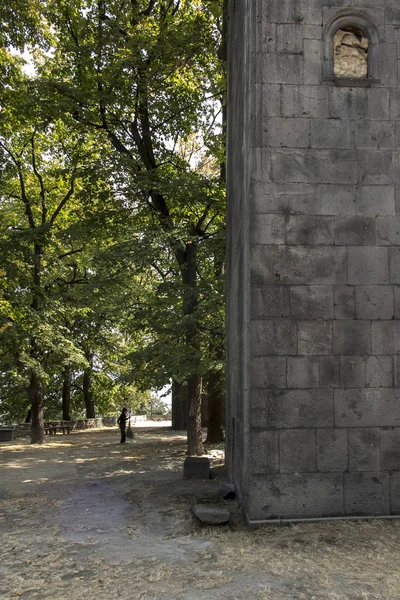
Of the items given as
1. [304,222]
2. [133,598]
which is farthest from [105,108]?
[133,598]

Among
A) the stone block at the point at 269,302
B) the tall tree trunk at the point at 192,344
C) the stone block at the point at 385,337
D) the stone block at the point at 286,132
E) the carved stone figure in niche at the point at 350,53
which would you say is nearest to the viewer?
the stone block at the point at 269,302

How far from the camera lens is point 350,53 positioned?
28.5 ft

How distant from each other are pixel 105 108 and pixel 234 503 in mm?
13012

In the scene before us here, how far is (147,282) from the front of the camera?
24.1 metres

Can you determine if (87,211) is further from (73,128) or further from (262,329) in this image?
(262,329)

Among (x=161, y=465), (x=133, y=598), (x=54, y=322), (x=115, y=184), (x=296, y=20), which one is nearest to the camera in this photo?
(x=133, y=598)

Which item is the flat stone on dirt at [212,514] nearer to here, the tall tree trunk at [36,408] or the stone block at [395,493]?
the stone block at [395,493]

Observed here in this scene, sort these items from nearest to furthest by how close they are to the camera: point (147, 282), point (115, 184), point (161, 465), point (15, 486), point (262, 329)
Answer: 1. point (262, 329)
2. point (15, 486)
3. point (161, 465)
4. point (115, 184)
5. point (147, 282)

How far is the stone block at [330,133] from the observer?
8.43 metres

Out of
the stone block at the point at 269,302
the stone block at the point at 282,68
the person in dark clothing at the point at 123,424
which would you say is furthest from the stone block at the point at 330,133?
the person in dark clothing at the point at 123,424

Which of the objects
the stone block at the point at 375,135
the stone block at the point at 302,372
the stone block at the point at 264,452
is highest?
the stone block at the point at 375,135

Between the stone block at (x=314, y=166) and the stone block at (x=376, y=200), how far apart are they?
25 cm

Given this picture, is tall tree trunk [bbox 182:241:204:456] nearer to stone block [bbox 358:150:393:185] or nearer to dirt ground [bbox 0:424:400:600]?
dirt ground [bbox 0:424:400:600]

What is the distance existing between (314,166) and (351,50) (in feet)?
6.50
